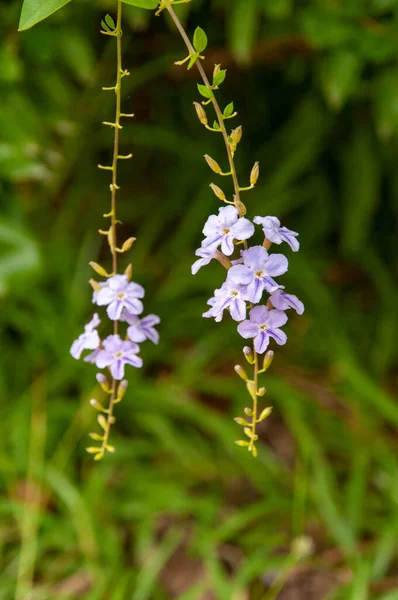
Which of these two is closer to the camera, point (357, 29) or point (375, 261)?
point (357, 29)

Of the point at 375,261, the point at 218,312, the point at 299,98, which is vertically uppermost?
the point at 299,98

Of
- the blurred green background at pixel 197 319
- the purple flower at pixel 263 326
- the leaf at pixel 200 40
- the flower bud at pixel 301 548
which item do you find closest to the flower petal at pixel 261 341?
the purple flower at pixel 263 326

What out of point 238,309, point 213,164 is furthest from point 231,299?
point 213,164

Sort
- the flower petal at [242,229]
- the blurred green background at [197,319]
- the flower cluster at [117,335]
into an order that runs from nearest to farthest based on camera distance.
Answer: the flower petal at [242,229], the flower cluster at [117,335], the blurred green background at [197,319]

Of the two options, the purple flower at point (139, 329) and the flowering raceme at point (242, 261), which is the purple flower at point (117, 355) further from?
the flowering raceme at point (242, 261)

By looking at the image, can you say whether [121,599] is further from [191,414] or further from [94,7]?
[94,7]

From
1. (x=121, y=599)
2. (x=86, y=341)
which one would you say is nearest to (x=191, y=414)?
(x=121, y=599)

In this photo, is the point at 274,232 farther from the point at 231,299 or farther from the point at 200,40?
the point at 200,40
